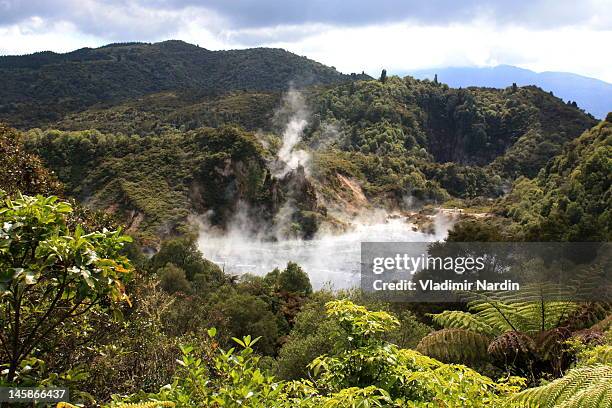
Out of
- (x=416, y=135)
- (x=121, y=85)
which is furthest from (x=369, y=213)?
(x=121, y=85)

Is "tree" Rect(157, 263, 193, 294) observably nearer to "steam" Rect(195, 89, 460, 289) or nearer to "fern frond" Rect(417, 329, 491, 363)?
"steam" Rect(195, 89, 460, 289)

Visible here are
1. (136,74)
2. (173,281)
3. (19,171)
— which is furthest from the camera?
(136,74)

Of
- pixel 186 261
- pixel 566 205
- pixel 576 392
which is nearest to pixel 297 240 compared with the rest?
pixel 186 261

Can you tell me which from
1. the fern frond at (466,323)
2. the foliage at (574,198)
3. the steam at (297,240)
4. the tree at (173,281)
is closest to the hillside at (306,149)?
the steam at (297,240)

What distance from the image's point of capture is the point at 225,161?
170 feet

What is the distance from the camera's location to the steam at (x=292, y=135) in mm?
56756

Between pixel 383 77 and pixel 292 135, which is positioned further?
pixel 383 77

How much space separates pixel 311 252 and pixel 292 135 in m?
40.0

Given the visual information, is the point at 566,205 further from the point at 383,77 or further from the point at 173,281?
the point at 383,77

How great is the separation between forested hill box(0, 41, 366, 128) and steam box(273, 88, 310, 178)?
23.6 metres

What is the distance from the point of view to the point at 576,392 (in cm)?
345

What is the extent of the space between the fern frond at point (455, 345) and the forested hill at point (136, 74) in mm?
102043

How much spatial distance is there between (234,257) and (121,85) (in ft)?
386

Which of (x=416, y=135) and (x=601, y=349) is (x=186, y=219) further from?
(x=416, y=135)
